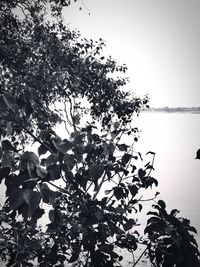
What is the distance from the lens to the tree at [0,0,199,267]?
1396mm

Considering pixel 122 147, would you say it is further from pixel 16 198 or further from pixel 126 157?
pixel 16 198

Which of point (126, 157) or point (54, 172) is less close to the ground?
point (126, 157)

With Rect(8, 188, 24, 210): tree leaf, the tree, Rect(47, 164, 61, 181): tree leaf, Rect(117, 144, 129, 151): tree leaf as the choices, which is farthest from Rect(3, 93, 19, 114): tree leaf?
Rect(117, 144, 129, 151): tree leaf

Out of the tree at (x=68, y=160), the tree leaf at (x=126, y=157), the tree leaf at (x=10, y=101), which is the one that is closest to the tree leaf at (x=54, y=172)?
the tree at (x=68, y=160)

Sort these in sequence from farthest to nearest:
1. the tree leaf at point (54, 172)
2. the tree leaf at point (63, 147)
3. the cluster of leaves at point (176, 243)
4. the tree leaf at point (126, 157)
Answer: the tree leaf at point (126, 157)
the cluster of leaves at point (176, 243)
the tree leaf at point (63, 147)
the tree leaf at point (54, 172)

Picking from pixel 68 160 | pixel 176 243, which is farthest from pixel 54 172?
pixel 176 243

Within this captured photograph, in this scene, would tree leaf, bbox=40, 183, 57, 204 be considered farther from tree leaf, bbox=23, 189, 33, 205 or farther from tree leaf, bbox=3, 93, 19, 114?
tree leaf, bbox=3, 93, 19, 114

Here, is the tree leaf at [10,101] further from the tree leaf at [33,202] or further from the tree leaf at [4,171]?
the tree leaf at [33,202]

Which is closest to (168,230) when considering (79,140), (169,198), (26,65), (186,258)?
(186,258)

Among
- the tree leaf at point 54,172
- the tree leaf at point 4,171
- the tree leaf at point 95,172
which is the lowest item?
the tree leaf at point 4,171

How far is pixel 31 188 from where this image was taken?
94cm

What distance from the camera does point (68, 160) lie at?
132 centimetres

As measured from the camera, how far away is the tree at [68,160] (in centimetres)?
140

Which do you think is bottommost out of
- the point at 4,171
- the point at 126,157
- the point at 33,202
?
the point at 33,202
